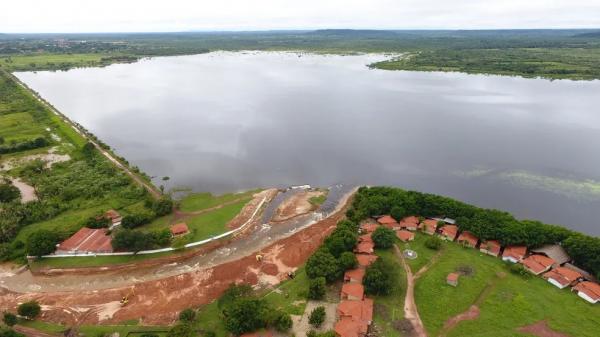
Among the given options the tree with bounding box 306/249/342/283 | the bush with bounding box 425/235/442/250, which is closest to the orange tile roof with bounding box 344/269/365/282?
the tree with bounding box 306/249/342/283

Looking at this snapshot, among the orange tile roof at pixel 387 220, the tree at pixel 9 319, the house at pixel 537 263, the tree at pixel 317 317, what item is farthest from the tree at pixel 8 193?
the house at pixel 537 263

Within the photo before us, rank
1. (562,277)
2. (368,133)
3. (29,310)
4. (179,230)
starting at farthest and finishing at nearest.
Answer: (368,133), (179,230), (562,277), (29,310)

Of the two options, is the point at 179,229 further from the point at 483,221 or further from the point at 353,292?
the point at 483,221

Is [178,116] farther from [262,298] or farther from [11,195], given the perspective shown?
[262,298]

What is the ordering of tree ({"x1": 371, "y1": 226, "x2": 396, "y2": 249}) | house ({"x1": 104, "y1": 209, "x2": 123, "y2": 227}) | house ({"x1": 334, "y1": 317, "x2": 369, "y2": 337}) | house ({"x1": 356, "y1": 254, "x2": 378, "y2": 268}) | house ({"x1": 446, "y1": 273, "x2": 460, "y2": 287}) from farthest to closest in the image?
house ({"x1": 104, "y1": 209, "x2": 123, "y2": 227})
tree ({"x1": 371, "y1": 226, "x2": 396, "y2": 249})
house ({"x1": 356, "y1": 254, "x2": 378, "y2": 268})
house ({"x1": 446, "y1": 273, "x2": 460, "y2": 287})
house ({"x1": 334, "y1": 317, "x2": 369, "y2": 337})

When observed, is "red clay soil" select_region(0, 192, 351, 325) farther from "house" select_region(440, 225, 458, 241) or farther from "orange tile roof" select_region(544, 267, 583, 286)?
"orange tile roof" select_region(544, 267, 583, 286)

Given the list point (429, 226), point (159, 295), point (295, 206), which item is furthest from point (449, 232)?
point (159, 295)
